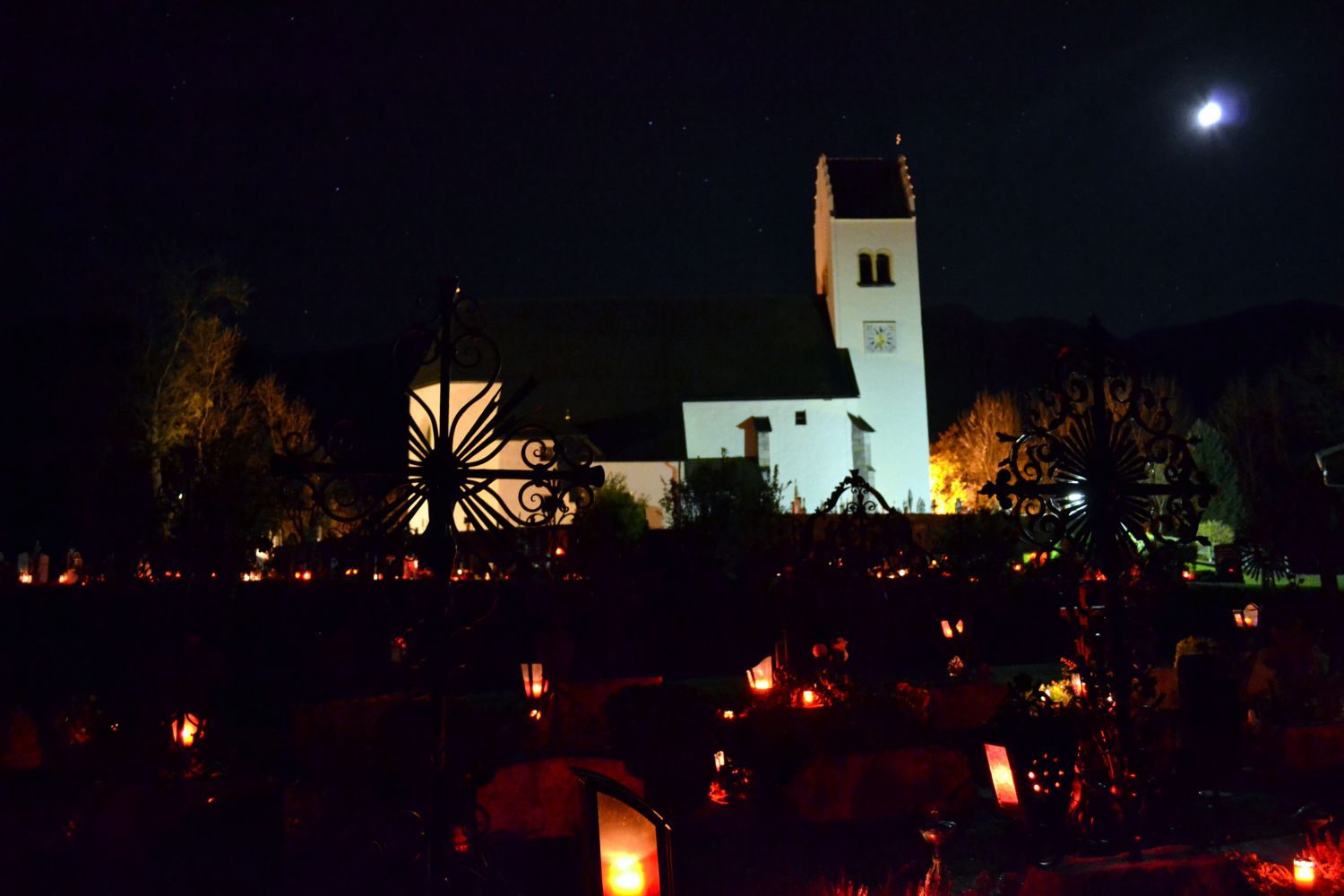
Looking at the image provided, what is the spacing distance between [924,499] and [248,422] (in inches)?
1270

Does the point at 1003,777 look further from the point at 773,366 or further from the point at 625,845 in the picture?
the point at 773,366

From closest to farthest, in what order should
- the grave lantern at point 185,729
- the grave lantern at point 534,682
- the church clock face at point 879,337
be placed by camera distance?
1. the grave lantern at point 185,729
2. the grave lantern at point 534,682
3. the church clock face at point 879,337

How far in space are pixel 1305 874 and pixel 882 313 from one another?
51.7 meters

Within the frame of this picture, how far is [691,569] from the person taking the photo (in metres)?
20.2

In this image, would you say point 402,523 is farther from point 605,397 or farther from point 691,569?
point 605,397

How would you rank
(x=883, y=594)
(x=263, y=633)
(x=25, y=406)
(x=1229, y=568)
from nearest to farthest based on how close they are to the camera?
(x=883, y=594) → (x=263, y=633) → (x=1229, y=568) → (x=25, y=406)

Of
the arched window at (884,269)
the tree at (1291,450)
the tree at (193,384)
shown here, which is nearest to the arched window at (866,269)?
the arched window at (884,269)

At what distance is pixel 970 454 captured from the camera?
5381 cm

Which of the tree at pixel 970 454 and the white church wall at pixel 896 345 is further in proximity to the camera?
the white church wall at pixel 896 345

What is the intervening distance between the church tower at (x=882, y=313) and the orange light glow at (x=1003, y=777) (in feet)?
154

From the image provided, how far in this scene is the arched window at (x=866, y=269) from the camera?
55625mm

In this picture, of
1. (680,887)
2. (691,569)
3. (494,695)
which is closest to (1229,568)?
(691,569)

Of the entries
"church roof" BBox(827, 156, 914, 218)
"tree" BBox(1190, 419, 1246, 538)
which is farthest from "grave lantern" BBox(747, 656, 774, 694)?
"church roof" BBox(827, 156, 914, 218)

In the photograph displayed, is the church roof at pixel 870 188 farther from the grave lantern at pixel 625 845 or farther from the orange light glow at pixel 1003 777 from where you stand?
the grave lantern at pixel 625 845
